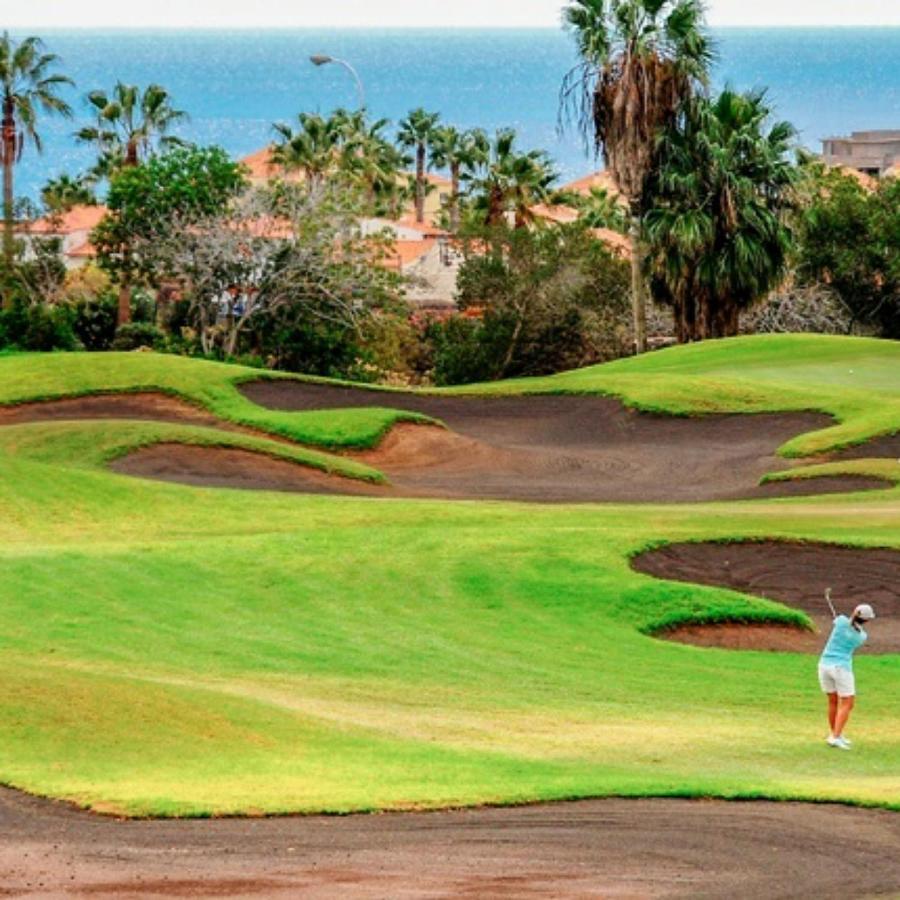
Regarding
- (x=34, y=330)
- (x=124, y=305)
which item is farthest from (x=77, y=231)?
(x=34, y=330)

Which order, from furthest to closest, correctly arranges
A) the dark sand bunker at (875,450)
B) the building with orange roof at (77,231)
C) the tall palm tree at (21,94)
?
the building with orange roof at (77,231) → the tall palm tree at (21,94) → the dark sand bunker at (875,450)

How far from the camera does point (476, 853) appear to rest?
15.3 metres

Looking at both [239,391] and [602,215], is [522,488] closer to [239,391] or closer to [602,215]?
[239,391]

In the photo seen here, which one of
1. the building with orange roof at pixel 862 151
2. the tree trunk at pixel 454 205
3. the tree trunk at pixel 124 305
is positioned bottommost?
the tree trunk at pixel 124 305

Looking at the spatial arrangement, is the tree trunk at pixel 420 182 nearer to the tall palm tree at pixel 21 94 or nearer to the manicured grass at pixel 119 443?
the tall palm tree at pixel 21 94

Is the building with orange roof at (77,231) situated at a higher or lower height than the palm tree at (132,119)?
lower

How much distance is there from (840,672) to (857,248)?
201 feet

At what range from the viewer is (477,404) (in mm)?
52844

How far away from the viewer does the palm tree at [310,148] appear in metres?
101

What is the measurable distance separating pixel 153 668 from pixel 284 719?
3.39 meters

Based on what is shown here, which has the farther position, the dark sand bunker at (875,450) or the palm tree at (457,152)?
the palm tree at (457,152)

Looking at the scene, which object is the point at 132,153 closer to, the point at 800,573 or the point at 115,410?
the point at 115,410

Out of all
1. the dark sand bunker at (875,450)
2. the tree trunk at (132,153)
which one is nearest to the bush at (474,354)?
the tree trunk at (132,153)

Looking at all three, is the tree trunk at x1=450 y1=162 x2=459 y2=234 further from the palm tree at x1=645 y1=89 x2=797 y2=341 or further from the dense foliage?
the palm tree at x1=645 y1=89 x2=797 y2=341
